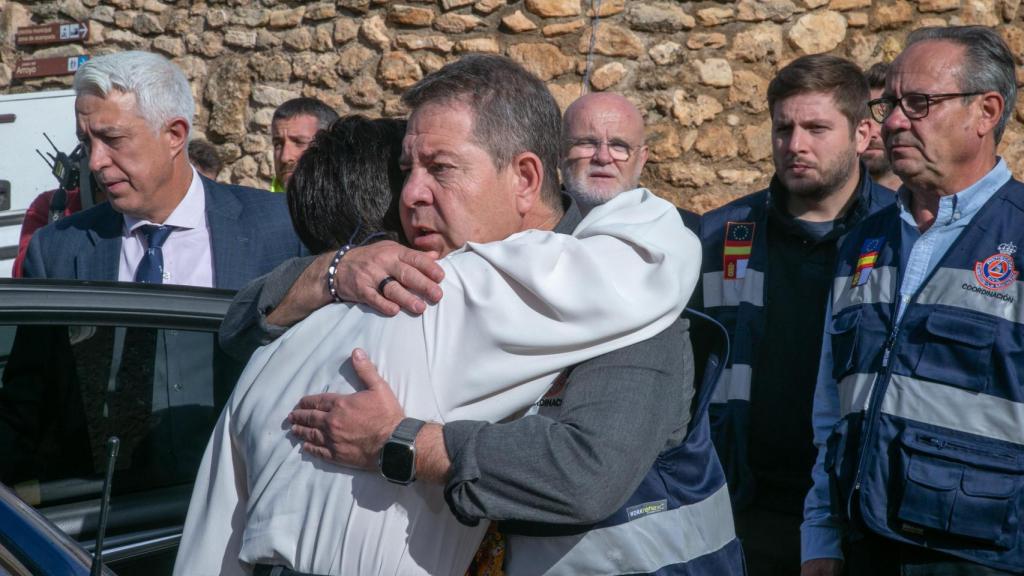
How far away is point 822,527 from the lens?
262 centimetres

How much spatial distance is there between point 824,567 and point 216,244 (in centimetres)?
196

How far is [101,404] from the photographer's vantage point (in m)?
2.46

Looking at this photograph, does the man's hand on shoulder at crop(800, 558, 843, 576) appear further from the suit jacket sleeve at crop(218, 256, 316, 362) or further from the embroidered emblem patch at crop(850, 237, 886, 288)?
the suit jacket sleeve at crop(218, 256, 316, 362)

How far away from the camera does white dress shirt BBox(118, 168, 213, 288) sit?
3270mm

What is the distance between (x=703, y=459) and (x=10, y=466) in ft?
5.02

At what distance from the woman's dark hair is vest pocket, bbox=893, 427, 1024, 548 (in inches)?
47.5

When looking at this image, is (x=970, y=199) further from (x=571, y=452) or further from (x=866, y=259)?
(x=571, y=452)

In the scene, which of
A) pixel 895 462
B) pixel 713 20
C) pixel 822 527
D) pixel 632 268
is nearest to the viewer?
pixel 632 268

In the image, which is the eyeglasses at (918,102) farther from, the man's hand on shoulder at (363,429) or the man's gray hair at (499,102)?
the man's hand on shoulder at (363,429)

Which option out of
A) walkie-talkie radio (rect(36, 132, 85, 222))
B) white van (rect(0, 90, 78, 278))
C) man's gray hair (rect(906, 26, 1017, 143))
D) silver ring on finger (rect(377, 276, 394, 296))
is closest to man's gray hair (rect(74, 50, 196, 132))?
walkie-talkie radio (rect(36, 132, 85, 222))

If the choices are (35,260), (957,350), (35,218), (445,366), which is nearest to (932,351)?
(957,350)

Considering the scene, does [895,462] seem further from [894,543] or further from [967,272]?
[967,272]

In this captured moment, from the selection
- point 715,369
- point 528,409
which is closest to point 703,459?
point 715,369

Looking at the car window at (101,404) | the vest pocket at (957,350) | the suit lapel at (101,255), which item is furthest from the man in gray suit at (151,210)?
the vest pocket at (957,350)
